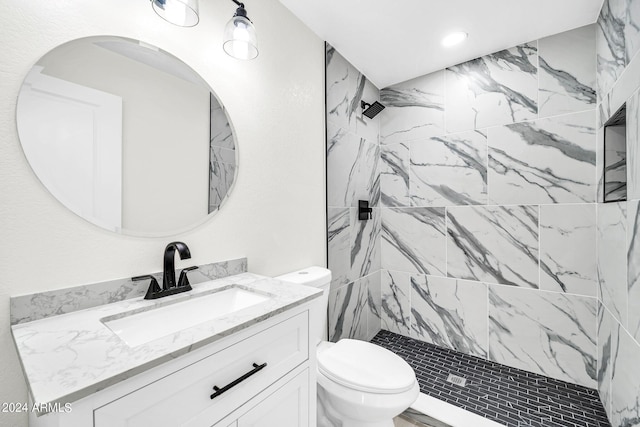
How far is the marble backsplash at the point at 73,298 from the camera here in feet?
2.57

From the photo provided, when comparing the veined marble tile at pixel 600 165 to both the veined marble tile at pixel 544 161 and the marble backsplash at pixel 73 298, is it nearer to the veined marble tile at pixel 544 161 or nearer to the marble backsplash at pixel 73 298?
the veined marble tile at pixel 544 161

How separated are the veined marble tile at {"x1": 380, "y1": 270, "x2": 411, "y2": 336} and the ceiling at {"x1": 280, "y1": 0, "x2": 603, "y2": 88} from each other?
1.85 meters

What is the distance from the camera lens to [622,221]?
137 centimetres

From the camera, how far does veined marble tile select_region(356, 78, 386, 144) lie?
240cm

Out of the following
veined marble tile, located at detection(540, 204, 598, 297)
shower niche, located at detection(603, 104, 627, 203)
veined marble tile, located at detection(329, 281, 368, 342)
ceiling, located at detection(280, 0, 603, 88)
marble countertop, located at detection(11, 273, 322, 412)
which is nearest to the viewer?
marble countertop, located at detection(11, 273, 322, 412)

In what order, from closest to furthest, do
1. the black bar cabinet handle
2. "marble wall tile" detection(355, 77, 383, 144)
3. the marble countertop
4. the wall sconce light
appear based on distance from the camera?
the marble countertop, the black bar cabinet handle, the wall sconce light, "marble wall tile" detection(355, 77, 383, 144)

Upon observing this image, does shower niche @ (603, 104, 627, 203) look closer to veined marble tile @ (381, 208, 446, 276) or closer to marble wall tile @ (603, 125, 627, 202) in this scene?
marble wall tile @ (603, 125, 627, 202)

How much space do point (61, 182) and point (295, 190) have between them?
3.56 feet

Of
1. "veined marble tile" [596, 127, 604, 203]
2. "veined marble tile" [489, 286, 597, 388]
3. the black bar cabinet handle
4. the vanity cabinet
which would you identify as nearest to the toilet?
the vanity cabinet

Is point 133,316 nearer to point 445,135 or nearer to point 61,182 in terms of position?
point 61,182

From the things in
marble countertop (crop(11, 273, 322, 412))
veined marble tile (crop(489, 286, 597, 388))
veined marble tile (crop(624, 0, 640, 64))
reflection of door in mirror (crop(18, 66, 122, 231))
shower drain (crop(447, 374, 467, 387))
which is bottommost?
shower drain (crop(447, 374, 467, 387))

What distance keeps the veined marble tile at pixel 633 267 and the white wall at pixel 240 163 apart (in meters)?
1.53

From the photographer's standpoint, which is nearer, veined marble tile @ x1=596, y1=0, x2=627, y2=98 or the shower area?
veined marble tile @ x1=596, y1=0, x2=627, y2=98

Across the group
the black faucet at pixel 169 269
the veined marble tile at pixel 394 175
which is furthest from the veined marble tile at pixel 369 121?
the black faucet at pixel 169 269
